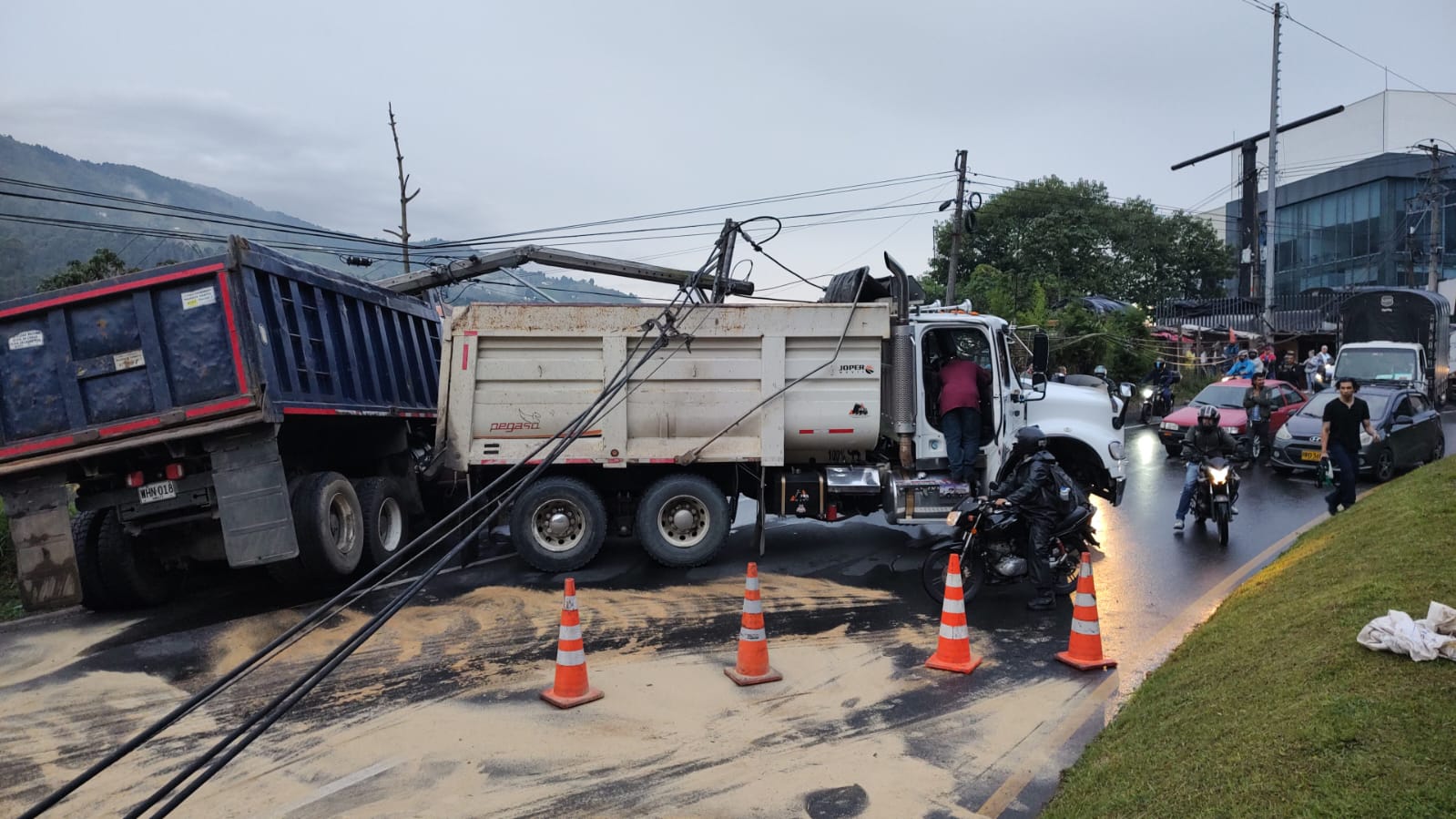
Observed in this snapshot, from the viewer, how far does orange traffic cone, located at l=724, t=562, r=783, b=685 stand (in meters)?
5.57

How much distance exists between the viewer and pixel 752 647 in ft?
18.3

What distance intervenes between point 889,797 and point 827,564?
470 cm

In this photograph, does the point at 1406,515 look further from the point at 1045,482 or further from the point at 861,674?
the point at 861,674

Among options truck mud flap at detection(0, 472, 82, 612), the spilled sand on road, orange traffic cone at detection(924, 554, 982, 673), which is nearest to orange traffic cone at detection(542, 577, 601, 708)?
the spilled sand on road

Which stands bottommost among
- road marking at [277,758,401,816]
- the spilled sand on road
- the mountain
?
the spilled sand on road

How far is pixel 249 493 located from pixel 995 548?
6.09 meters

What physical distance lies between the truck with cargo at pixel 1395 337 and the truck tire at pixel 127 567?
20714 mm

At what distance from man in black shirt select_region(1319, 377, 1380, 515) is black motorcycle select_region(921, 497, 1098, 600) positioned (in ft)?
13.2

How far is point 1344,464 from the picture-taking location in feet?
30.6

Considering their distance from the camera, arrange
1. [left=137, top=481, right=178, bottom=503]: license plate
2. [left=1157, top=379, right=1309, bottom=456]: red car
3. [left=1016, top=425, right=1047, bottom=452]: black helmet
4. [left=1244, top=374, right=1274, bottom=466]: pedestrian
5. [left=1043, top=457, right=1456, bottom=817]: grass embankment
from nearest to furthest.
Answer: [left=1043, top=457, right=1456, bottom=817]: grass embankment
[left=137, top=481, right=178, bottom=503]: license plate
[left=1016, top=425, right=1047, bottom=452]: black helmet
[left=1244, top=374, right=1274, bottom=466]: pedestrian
[left=1157, top=379, right=1309, bottom=456]: red car

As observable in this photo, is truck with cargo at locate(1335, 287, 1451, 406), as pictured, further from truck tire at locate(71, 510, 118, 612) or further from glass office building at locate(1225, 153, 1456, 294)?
glass office building at locate(1225, 153, 1456, 294)

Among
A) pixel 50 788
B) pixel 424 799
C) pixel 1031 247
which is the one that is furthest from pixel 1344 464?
pixel 1031 247

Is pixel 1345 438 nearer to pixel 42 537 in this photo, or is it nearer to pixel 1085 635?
pixel 1085 635

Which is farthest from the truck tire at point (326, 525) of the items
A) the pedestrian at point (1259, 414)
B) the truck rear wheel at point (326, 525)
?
the pedestrian at point (1259, 414)
